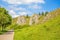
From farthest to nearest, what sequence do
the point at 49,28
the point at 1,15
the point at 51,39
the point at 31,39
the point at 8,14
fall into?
the point at 8,14 < the point at 1,15 < the point at 49,28 < the point at 31,39 < the point at 51,39

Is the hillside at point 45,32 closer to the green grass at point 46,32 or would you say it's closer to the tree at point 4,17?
the green grass at point 46,32

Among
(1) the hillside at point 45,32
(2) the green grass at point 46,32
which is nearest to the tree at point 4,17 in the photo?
(1) the hillside at point 45,32

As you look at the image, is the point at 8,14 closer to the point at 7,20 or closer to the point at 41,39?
the point at 7,20

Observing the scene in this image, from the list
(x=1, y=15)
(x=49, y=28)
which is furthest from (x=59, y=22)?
(x=1, y=15)

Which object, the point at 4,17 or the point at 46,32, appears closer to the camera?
the point at 46,32

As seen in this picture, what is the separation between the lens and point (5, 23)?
6975 cm

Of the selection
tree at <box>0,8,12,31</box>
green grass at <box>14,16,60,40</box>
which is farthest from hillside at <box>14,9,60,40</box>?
tree at <box>0,8,12,31</box>

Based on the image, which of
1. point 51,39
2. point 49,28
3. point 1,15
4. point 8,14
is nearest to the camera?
point 51,39

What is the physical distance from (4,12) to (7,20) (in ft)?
11.2

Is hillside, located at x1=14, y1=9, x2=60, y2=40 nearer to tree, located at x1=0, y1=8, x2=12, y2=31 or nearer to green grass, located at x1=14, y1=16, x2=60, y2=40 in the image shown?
green grass, located at x1=14, y1=16, x2=60, y2=40

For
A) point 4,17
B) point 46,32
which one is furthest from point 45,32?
point 4,17

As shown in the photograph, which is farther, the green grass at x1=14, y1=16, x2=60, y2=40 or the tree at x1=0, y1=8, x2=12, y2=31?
the tree at x1=0, y1=8, x2=12, y2=31

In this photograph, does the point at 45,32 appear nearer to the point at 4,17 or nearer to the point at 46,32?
the point at 46,32

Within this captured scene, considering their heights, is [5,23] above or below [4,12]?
below
